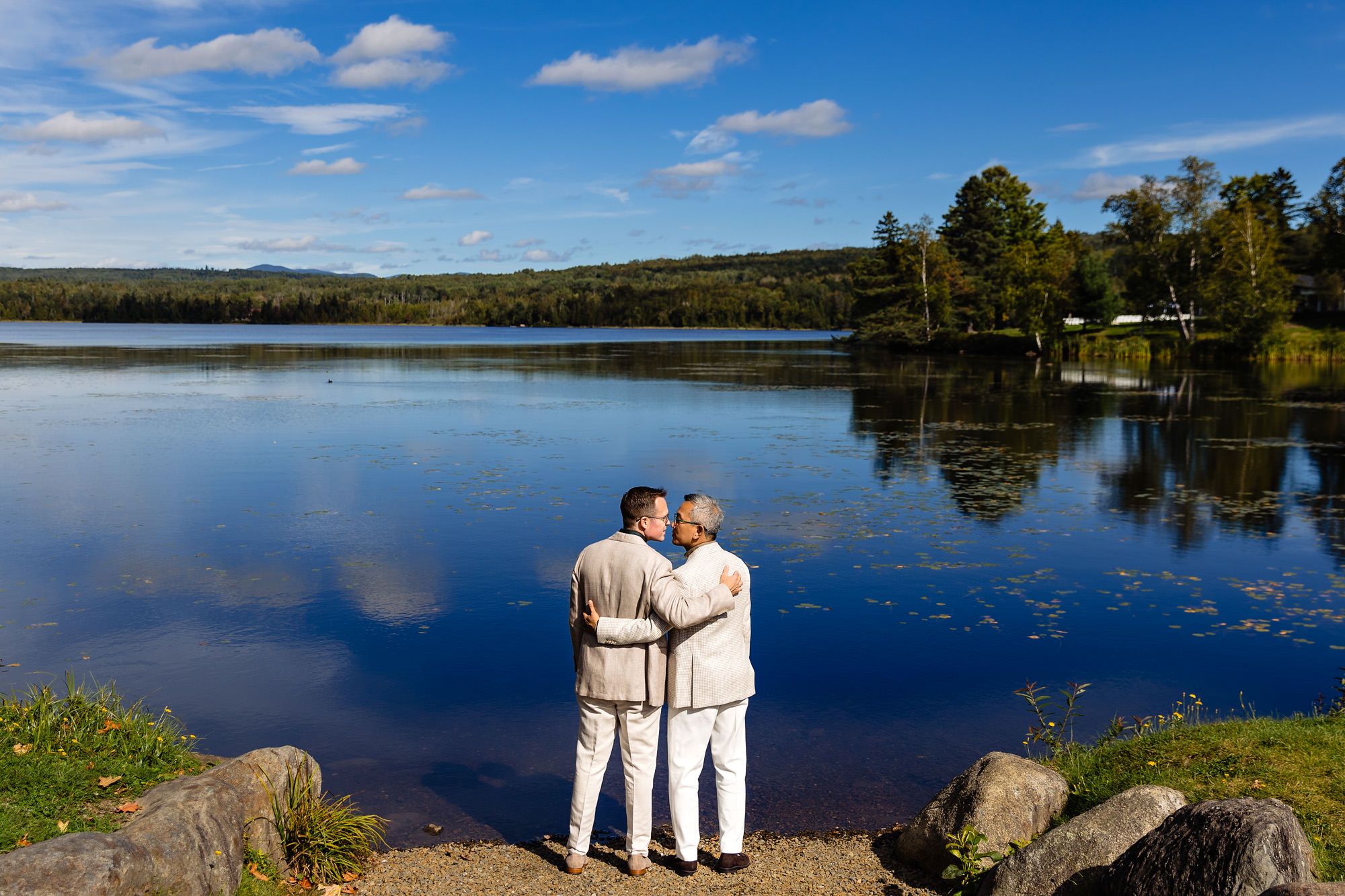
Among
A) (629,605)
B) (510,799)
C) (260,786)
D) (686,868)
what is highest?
(629,605)

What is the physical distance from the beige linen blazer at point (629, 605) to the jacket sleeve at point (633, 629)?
0.19 ft

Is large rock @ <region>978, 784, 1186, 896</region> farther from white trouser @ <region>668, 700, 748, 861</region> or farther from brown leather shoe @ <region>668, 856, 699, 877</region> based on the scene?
brown leather shoe @ <region>668, 856, 699, 877</region>

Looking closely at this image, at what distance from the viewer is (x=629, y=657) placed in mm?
5922

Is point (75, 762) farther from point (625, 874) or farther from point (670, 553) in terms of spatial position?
point (670, 553)

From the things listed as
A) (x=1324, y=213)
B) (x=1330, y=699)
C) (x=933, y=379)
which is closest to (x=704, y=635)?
(x=1330, y=699)

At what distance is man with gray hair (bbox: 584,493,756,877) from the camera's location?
5.84m

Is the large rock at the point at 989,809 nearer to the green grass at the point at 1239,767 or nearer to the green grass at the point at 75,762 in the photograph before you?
the green grass at the point at 1239,767

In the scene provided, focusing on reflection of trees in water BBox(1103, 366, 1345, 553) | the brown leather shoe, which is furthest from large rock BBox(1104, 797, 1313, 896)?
reflection of trees in water BBox(1103, 366, 1345, 553)

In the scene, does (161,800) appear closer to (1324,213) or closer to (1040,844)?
(1040,844)

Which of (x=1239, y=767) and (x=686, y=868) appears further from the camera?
(x=1239, y=767)

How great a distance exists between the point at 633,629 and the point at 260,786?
2363mm

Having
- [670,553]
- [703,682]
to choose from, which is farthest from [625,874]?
[670,553]

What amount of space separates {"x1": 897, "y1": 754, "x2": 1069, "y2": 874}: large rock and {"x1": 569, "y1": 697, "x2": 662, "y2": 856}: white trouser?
5.75 ft

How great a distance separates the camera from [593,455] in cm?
2369
